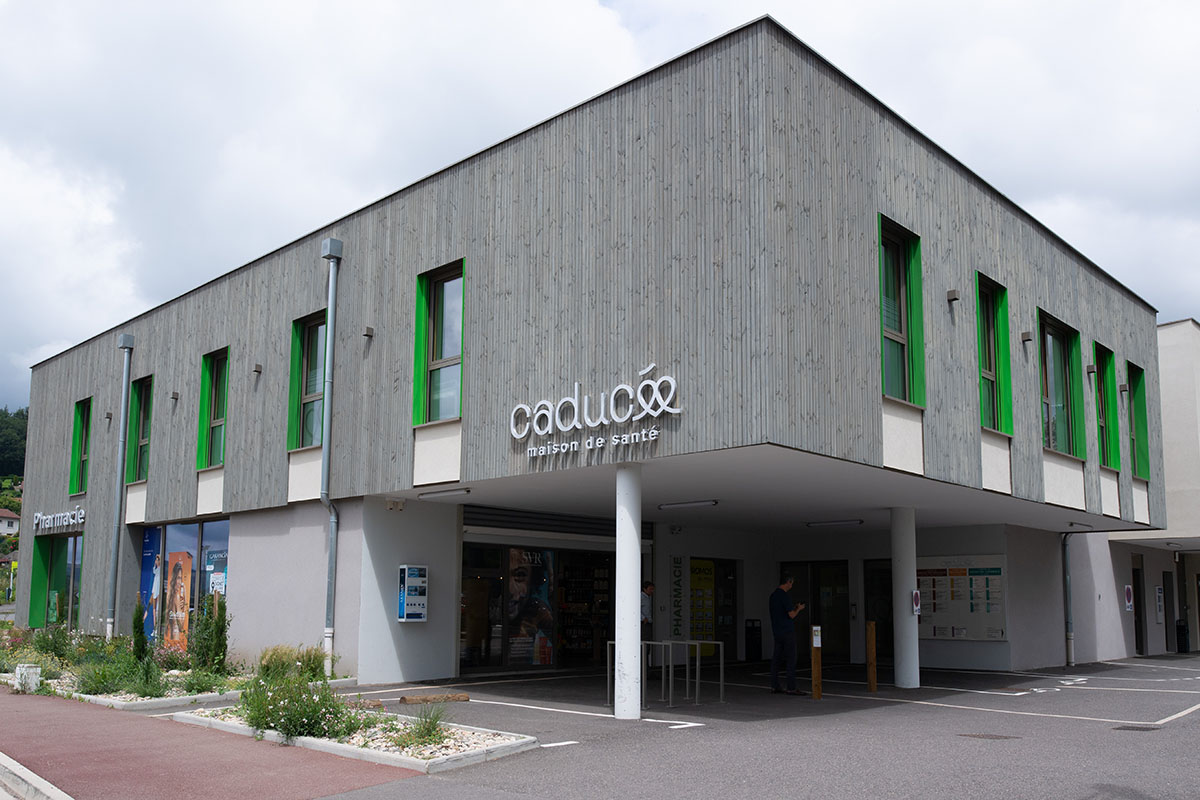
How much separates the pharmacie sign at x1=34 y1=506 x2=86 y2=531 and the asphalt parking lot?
13.5 m

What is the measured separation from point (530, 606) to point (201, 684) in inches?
233

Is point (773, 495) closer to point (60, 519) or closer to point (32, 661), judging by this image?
point (32, 661)

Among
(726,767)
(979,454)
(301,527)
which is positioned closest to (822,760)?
(726,767)

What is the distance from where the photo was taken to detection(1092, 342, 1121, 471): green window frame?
20.4 m

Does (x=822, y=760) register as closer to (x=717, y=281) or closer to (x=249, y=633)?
(x=717, y=281)

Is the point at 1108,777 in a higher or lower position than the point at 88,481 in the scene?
lower

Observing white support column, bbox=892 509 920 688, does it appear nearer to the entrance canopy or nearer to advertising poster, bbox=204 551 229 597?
the entrance canopy

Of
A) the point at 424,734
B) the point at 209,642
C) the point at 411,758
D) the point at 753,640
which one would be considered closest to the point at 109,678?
the point at 209,642

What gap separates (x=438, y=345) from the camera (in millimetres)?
15977

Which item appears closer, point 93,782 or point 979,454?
point 93,782

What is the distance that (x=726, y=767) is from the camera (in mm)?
9211

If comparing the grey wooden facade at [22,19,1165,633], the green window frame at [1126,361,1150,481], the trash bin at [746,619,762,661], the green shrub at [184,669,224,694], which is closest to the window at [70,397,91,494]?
the grey wooden facade at [22,19,1165,633]

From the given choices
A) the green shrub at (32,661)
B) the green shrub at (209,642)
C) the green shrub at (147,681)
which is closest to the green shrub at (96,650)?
the green shrub at (32,661)

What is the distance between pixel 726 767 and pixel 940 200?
29.8 feet
